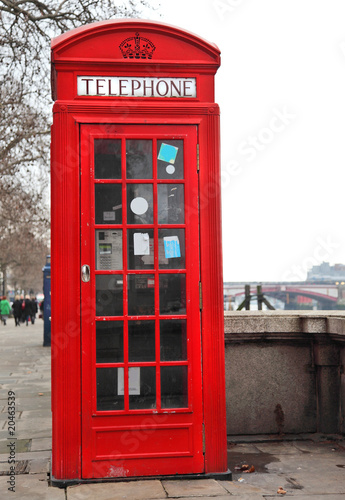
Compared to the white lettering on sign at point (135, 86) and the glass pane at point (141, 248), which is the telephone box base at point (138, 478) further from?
the white lettering on sign at point (135, 86)

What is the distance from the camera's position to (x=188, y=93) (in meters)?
4.46

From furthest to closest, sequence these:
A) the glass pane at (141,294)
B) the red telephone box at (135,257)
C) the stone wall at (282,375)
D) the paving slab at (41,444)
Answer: the stone wall at (282,375) → the paving slab at (41,444) → the glass pane at (141,294) → the red telephone box at (135,257)

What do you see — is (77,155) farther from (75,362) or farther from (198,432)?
(198,432)

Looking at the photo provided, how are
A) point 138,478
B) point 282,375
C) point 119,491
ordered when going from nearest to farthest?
point 119,491 < point 138,478 < point 282,375

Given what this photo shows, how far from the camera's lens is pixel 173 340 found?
171 inches

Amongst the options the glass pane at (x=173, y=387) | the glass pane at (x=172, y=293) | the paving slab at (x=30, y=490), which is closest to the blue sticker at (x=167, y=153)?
the glass pane at (x=172, y=293)

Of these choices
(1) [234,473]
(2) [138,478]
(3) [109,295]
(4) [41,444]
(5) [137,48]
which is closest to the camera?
(2) [138,478]

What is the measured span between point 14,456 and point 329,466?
96.1 inches

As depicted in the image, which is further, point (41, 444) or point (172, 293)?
point (41, 444)

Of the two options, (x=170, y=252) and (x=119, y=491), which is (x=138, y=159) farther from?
(x=119, y=491)

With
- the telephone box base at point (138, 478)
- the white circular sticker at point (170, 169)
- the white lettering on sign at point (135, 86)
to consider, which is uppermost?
the white lettering on sign at point (135, 86)

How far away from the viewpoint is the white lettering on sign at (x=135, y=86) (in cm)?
435

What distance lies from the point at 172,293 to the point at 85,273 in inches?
24.4

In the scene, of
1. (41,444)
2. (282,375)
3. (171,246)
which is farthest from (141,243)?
(41,444)
